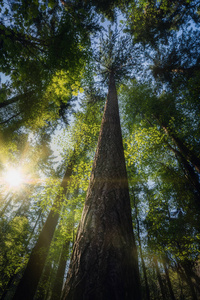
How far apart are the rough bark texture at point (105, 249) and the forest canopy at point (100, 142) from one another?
0.01 meters

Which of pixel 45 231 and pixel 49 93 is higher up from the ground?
pixel 49 93

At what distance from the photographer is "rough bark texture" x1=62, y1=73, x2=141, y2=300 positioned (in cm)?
110

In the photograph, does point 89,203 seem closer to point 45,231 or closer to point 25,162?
point 45,231

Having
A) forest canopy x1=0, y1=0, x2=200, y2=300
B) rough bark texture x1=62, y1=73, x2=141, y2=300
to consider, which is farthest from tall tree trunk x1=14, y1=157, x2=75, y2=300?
rough bark texture x1=62, y1=73, x2=141, y2=300

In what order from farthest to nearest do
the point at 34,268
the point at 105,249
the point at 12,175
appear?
the point at 12,175
the point at 34,268
the point at 105,249

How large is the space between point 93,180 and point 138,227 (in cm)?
1294

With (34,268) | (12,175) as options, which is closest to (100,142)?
(34,268)

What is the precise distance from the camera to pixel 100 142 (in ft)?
11.8

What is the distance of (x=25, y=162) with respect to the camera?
12133mm

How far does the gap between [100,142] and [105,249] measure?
261 cm

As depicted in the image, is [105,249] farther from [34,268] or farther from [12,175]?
[12,175]

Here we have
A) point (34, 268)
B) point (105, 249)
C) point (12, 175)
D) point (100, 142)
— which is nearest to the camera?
point (105, 249)

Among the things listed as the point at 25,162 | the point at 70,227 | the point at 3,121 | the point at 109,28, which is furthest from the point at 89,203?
the point at 109,28

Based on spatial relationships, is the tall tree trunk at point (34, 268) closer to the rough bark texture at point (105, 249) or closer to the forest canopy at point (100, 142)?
the forest canopy at point (100, 142)
